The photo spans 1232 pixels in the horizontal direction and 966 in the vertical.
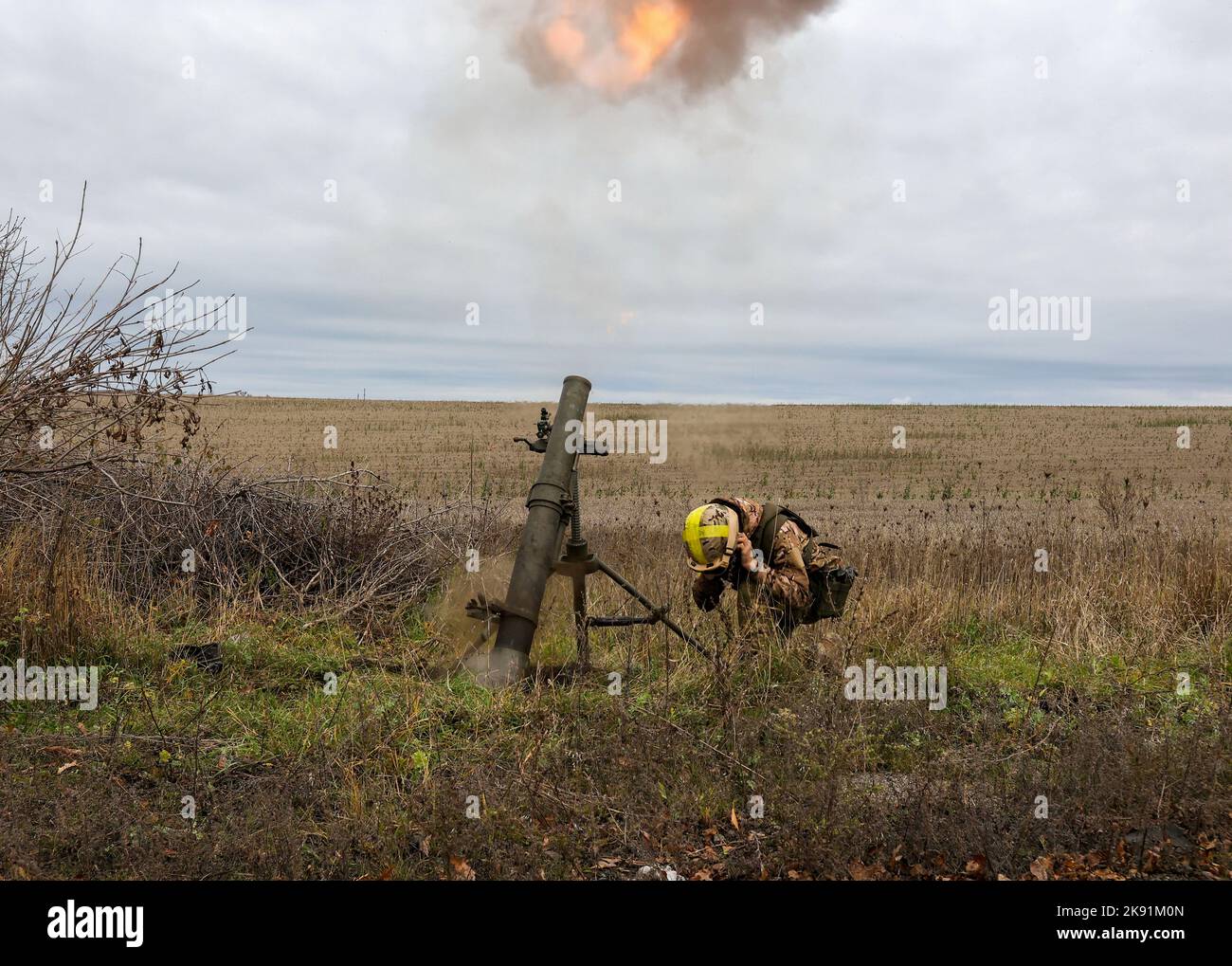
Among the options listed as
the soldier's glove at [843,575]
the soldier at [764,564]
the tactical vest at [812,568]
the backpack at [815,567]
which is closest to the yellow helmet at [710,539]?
the soldier at [764,564]

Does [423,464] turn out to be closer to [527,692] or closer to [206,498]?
[206,498]

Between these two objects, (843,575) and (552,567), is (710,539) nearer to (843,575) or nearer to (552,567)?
(843,575)

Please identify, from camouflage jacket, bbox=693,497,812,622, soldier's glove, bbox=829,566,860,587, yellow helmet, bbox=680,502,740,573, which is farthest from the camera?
camouflage jacket, bbox=693,497,812,622

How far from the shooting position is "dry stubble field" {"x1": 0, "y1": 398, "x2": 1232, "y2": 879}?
4.29 m

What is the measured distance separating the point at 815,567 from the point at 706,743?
2.00 m

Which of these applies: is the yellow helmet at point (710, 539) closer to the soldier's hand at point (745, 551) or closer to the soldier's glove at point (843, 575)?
the soldier's hand at point (745, 551)

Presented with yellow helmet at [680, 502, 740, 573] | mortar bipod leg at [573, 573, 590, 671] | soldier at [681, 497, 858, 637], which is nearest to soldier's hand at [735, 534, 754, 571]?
soldier at [681, 497, 858, 637]

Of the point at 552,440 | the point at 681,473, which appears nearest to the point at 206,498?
the point at 552,440

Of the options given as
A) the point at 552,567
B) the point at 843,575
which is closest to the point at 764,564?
the point at 843,575

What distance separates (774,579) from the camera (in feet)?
21.2

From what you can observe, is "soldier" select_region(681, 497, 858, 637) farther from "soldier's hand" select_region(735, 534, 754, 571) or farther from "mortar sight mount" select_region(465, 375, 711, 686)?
"mortar sight mount" select_region(465, 375, 711, 686)

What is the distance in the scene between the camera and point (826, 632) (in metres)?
7.05

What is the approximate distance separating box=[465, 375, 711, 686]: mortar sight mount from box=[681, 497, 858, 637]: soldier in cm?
43

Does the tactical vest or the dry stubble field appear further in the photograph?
the tactical vest
